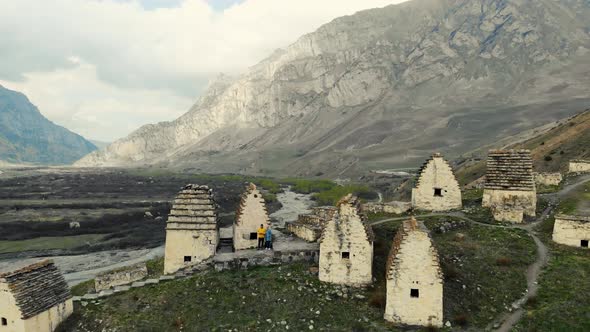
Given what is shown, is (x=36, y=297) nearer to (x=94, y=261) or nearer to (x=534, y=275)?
(x=534, y=275)

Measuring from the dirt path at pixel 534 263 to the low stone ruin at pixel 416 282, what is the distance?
2321 mm

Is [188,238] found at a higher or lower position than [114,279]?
higher

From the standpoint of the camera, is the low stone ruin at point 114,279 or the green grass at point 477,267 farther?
the low stone ruin at point 114,279

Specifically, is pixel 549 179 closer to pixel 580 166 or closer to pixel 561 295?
pixel 580 166

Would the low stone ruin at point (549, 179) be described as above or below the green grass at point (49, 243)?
above

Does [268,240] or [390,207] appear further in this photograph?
[390,207]

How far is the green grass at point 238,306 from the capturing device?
19172mm

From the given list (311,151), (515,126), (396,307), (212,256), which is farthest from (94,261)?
(311,151)

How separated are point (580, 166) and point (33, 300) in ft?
137

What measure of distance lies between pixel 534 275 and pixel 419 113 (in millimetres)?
180965

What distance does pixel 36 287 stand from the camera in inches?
818

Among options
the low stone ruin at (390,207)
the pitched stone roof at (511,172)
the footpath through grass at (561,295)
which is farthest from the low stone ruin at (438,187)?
the footpath through grass at (561,295)

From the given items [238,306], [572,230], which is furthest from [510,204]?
[238,306]

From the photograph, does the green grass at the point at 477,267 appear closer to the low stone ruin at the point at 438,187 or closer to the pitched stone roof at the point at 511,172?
the low stone ruin at the point at 438,187
